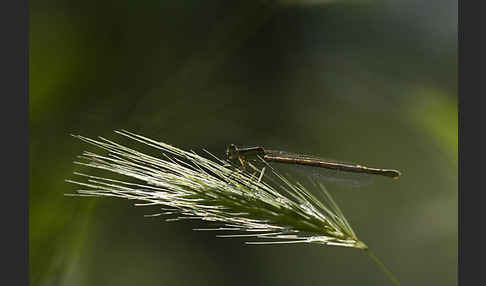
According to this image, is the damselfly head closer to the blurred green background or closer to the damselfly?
the damselfly

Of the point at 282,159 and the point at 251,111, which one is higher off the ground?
the point at 251,111

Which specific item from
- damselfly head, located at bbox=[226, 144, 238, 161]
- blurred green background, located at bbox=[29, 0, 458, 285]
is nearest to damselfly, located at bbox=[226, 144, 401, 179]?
damselfly head, located at bbox=[226, 144, 238, 161]

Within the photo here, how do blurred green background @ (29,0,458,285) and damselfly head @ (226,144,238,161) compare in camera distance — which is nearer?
damselfly head @ (226,144,238,161)

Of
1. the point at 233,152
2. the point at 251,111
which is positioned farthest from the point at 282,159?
the point at 251,111

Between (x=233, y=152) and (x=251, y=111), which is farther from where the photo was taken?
(x=251, y=111)

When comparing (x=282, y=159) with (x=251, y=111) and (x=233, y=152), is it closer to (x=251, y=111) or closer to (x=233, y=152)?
(x=233, y=152)
